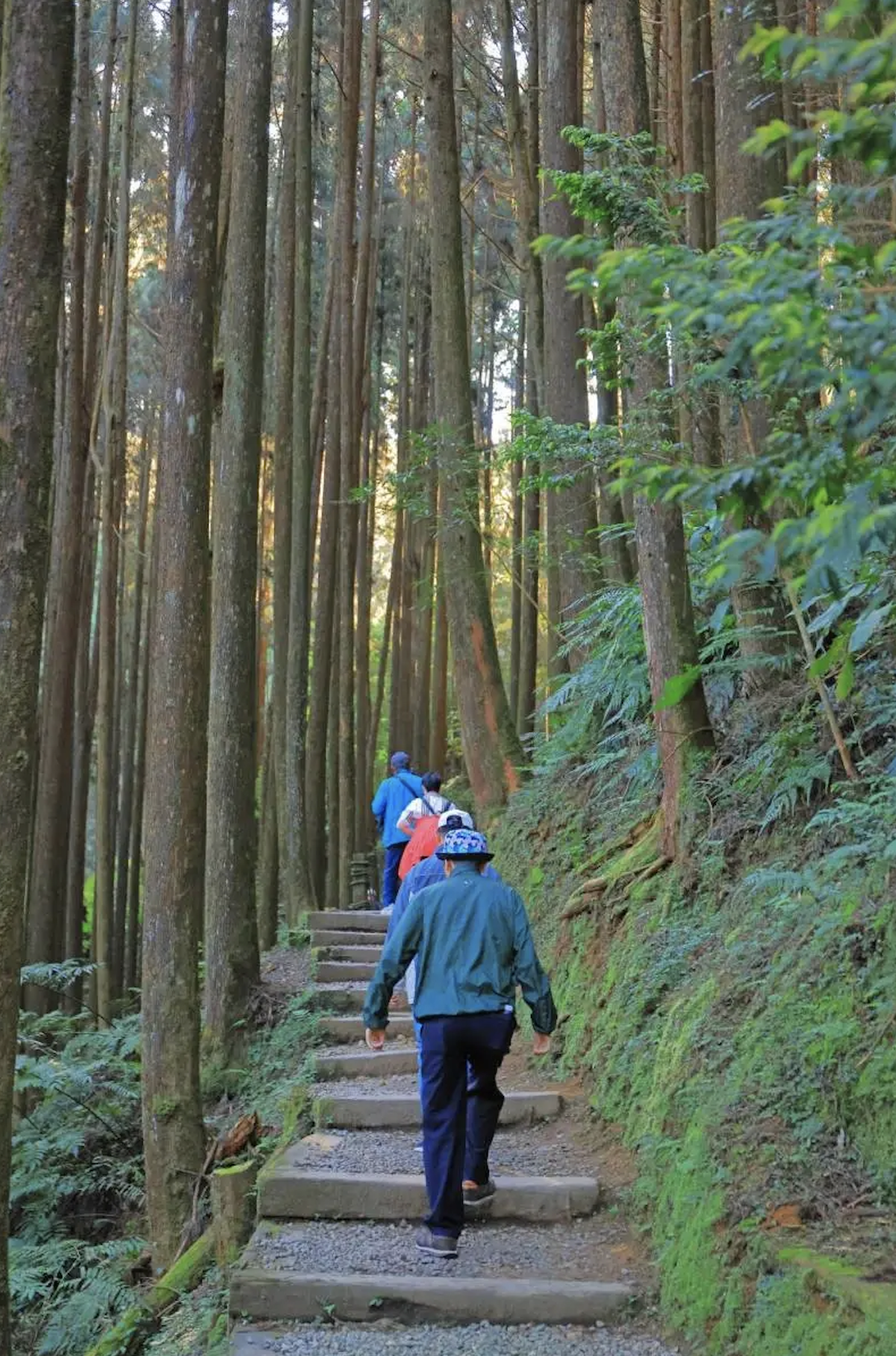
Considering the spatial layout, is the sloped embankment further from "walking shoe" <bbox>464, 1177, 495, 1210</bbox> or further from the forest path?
"walking shoe" <bbox>464, 1177, 495, 1210</bbox>

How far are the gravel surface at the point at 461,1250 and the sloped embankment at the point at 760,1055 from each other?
32cm

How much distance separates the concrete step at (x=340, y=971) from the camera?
1134 centimetres

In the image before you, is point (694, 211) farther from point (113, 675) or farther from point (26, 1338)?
point (26, 1338)

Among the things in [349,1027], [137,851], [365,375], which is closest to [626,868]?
[349,1027]

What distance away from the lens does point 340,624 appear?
19688 mm

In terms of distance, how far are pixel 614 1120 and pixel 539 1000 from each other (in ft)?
4.46

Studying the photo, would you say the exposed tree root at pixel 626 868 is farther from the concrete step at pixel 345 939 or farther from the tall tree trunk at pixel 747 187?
the concrete step at pixel 345 939

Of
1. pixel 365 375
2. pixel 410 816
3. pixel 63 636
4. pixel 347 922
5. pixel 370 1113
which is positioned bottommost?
pixel 370 1113

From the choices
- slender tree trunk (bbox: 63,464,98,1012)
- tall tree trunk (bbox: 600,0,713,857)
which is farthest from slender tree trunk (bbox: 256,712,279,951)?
tall tree trunk (bbox: 600,0,713,857)

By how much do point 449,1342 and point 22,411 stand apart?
4.24 m

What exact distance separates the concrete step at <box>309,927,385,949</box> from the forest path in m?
4.63

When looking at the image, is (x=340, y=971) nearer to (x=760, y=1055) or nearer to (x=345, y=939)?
(x=345, y=939)

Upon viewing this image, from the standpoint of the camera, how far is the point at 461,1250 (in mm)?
5547

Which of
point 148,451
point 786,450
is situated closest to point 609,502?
point 786,450
